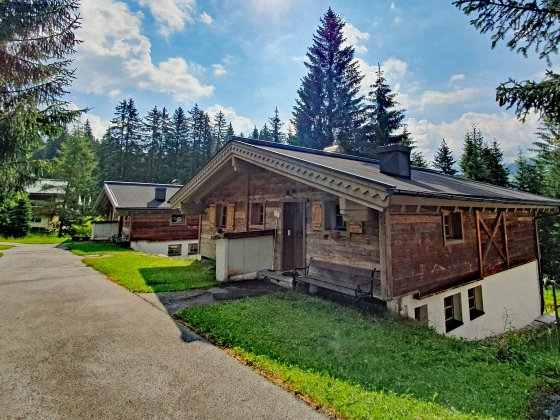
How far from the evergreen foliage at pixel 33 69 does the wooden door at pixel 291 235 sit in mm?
9467

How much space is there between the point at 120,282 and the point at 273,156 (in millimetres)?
6080

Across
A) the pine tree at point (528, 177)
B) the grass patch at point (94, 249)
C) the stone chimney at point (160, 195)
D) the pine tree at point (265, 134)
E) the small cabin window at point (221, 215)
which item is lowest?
the grass patch at point (94, 249)

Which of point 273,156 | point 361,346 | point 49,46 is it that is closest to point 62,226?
point 49,46

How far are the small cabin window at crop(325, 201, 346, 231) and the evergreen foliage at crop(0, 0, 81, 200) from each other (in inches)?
423

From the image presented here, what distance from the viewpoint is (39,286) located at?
8.00 metres

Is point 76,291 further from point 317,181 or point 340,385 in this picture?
point 340,385

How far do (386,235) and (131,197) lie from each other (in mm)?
19426

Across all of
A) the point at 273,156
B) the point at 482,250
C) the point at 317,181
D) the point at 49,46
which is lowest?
the point at 482,250

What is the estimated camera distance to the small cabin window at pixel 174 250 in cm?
2021

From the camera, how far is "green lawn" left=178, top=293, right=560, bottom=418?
307 centimetres

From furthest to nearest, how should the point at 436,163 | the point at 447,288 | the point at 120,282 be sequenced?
the point at 436,163
the point at 120,282
the point at 447,288

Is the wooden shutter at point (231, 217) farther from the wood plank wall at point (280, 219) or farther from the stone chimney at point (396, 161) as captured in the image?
the stone chimney at point (396, 161)

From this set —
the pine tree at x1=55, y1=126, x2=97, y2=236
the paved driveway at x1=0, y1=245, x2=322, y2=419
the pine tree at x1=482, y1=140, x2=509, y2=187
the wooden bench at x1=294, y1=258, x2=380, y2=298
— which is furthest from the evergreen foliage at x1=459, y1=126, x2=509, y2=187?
the pine tree at x1=55, y1=126, x2=97, y2=236

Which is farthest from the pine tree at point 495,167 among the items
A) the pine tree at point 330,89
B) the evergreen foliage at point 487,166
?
the pine tree at point 330,89
